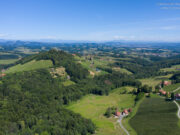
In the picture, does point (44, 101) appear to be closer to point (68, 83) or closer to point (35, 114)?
point (35, 114)

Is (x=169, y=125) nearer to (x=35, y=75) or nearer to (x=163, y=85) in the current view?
(x=163, y=85)

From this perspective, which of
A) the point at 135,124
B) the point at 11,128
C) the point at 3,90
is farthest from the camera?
the point at 3,90

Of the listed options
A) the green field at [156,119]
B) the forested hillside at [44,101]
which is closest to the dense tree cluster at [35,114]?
the forested hillside at [44,101]

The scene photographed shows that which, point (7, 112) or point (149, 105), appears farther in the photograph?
point (149, 105)

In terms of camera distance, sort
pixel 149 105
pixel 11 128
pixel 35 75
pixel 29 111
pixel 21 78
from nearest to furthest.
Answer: pixel 11 128 → pixel 29 111 → pixel 149 105 → pixel 21 78 → pixel 35 75

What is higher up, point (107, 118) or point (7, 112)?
point (7, 112)

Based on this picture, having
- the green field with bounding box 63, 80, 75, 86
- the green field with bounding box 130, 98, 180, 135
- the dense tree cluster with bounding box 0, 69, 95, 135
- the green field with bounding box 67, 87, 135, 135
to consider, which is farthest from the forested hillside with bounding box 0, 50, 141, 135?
the green field with bounding box 130, 98, 180, 135

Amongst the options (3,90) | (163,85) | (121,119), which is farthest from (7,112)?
(163,85)
